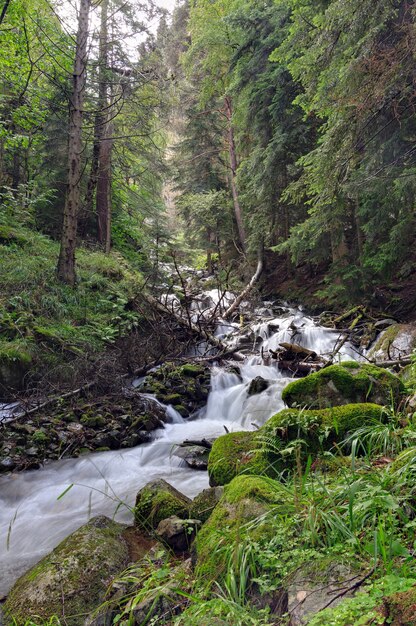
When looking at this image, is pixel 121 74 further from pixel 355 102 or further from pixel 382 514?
pixel 382 514

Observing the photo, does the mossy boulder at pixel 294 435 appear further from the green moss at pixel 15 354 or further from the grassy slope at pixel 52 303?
the grassy slope at pixel 52 303

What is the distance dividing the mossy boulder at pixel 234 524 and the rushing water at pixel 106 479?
0.76m

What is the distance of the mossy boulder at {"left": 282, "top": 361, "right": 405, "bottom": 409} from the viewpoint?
4.38 metres

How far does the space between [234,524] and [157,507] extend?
131 cm

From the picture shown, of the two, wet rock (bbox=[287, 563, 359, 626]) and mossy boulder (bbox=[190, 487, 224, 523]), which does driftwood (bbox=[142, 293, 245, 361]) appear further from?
wet rock (bbox=[287, 563, 359, 626])

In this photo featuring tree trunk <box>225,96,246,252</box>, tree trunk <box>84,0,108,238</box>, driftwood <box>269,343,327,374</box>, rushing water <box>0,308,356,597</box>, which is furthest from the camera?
tree trunk <box>225,96,246,252</box>

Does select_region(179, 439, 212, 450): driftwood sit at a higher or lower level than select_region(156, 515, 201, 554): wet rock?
lower

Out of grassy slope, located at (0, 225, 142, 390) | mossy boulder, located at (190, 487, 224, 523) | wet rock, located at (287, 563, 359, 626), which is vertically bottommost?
mossy boulder, located at (190, 487, 224, 523)

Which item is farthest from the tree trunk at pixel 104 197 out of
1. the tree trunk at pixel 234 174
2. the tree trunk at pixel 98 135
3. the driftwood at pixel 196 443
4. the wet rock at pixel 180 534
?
the wet rock at pixel 180 534

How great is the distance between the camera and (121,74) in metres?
13.8

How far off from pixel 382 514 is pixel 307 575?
1.69ft

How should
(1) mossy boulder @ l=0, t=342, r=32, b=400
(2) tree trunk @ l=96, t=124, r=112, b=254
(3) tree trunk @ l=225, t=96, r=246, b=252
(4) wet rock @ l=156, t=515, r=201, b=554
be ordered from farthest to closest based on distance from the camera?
(3) tree trunk @ l=225, t=96, r=246, b=252
(2) tree trunk @ l=96, t=124, r=112, b=254
(1) mossy boulder @ l=0, t=342, r=32, b=400
(4) wet rock @ l=156, t=515, r=201, b=554

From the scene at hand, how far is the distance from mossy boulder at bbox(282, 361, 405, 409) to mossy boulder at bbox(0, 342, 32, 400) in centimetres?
509

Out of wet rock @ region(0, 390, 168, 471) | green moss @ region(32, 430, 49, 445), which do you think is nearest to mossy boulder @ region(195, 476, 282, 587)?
wet rock @ region(0, 390, 168, 471)
